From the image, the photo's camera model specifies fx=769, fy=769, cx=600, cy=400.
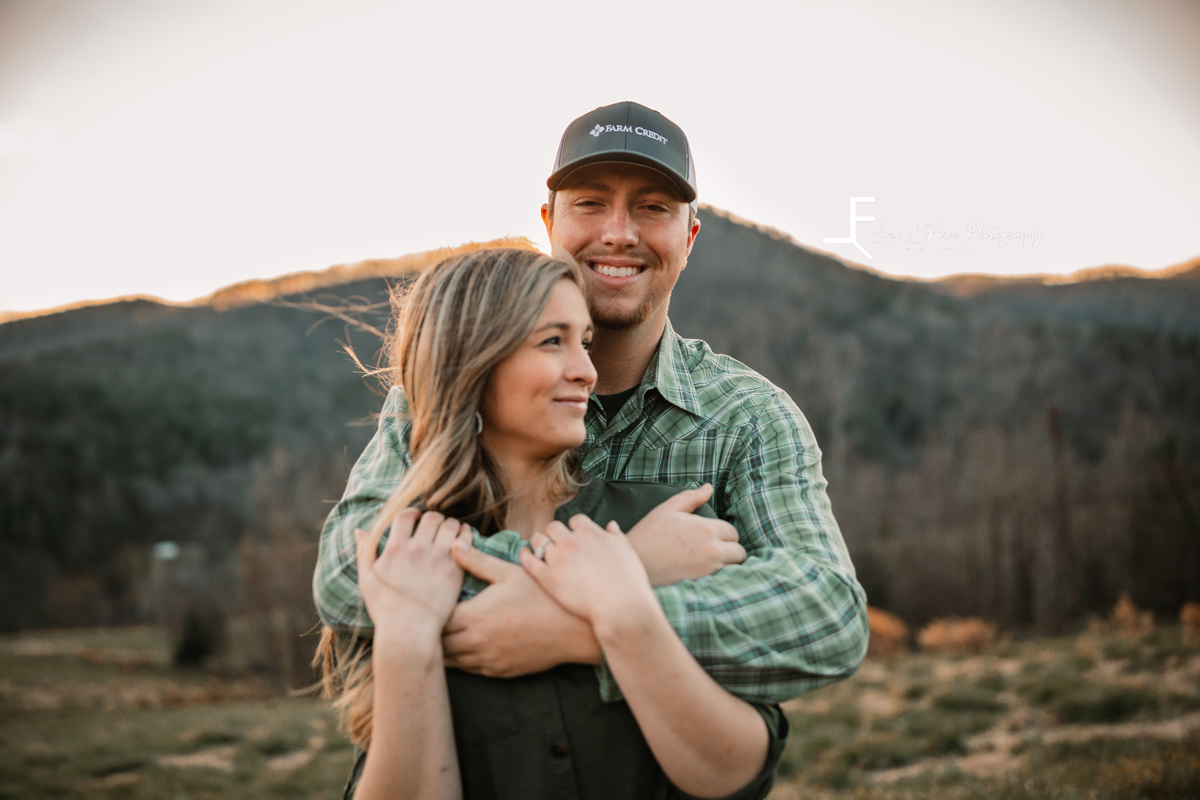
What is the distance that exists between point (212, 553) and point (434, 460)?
61040mm

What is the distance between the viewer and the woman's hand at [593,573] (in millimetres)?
1628

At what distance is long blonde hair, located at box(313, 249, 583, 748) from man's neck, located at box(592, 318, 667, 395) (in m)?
0.63

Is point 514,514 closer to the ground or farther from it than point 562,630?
farther from it

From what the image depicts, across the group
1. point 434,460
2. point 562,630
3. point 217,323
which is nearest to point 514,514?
point 434,460

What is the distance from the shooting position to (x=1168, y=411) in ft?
160

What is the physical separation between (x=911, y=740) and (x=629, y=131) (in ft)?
35.3

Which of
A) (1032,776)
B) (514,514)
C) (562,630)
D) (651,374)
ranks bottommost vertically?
(1032,776)

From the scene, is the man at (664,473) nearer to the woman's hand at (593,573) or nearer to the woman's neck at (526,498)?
the woman's hand at (593,573)

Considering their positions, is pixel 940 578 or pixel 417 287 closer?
pixel 417 287

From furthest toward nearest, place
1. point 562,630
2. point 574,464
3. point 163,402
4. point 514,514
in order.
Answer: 1. point 163,402
2. point 574,464
3. point 514,514
4. point 562,630

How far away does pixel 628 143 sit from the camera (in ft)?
8.27

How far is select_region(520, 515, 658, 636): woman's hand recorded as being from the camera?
1.63 meters

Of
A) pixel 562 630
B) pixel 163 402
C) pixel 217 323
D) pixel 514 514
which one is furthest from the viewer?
pixel 217 323

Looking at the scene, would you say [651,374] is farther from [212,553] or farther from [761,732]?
[212,553]
